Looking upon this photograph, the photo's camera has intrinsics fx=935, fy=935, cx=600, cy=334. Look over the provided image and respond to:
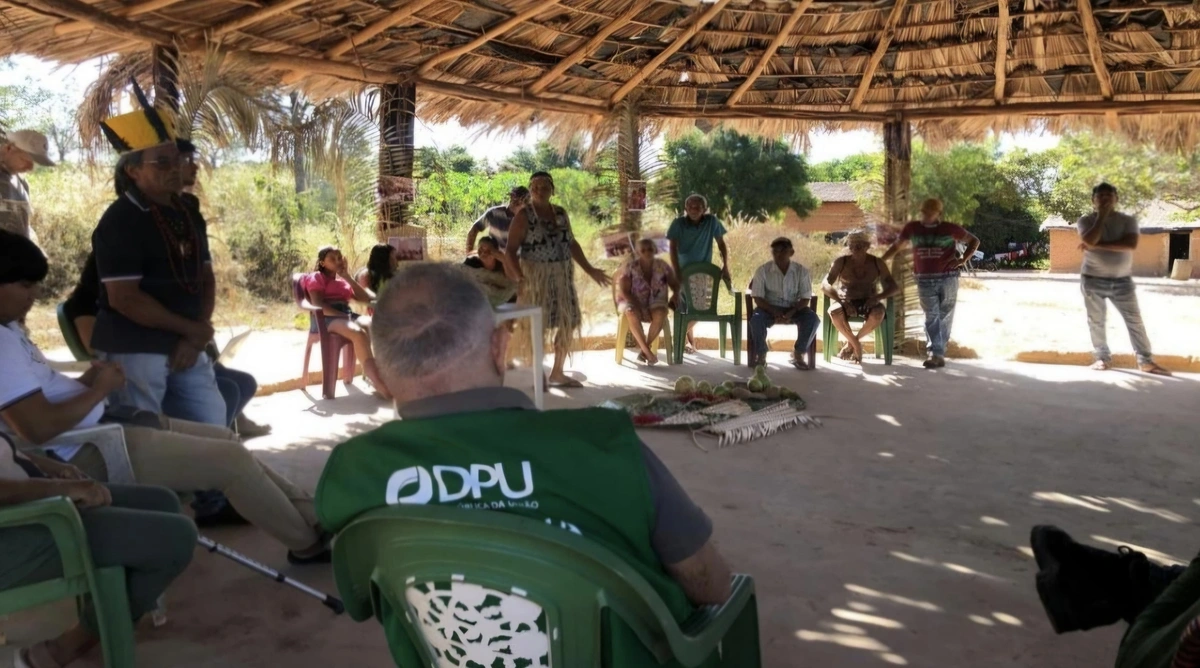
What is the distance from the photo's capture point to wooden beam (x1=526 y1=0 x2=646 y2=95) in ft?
22.5

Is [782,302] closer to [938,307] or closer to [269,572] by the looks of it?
[938,307]

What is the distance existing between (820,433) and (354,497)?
14.0 feet

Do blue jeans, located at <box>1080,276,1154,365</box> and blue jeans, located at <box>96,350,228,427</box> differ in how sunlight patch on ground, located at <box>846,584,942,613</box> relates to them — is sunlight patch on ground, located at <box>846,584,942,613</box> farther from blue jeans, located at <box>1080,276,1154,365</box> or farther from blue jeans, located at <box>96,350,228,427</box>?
blue jeans, located at <box>1080,276,1154,365</box>

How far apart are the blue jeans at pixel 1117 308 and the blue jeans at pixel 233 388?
6.19 metres

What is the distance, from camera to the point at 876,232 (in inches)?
333

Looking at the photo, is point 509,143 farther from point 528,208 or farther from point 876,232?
point 876,232

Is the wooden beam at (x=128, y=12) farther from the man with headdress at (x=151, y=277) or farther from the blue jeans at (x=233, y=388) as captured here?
the blue jeans at (x=233, y=388)

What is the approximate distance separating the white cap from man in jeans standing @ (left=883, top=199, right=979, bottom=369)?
6298mm

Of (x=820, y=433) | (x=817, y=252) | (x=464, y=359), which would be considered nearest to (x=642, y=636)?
(x=464, y=359)

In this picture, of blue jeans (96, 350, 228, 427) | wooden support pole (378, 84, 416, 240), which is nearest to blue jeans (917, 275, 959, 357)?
wooden support pole (378, 84, 416, 240)

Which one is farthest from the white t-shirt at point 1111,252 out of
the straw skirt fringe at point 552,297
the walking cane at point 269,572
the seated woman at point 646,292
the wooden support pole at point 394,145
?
the walking cane at point 269,572

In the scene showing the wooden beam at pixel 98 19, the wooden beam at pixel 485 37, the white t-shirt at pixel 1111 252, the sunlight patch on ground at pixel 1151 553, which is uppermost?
the wooden beam at pixel 485 37

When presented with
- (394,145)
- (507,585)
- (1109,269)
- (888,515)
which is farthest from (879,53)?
(507,585)

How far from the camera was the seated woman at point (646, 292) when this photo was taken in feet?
25.7
